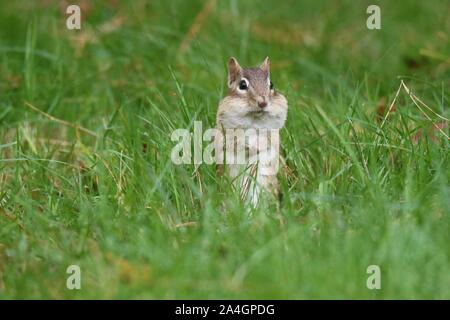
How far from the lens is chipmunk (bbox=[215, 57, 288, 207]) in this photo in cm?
441

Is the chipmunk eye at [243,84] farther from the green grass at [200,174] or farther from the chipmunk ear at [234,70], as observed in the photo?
the green grass at [200,174]

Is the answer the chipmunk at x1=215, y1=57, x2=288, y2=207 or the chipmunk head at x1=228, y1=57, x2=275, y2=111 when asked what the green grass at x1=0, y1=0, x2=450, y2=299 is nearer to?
the chipmunk at x1=215, y1=57, x2=288, y2=207

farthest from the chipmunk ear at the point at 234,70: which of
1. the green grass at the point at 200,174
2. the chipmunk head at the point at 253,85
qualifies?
the green grass at the point at 200,174

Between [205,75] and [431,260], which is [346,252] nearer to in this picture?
[431,260]

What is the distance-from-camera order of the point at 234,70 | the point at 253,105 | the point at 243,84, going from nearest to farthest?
the point at 253,105
the point at 243,84
the point at 234,70

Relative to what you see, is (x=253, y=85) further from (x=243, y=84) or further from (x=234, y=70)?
(x=234, y=70)

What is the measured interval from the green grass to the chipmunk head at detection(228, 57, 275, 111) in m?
0.35

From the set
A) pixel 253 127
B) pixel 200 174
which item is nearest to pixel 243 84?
pixel 253 127

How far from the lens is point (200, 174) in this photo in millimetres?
4562

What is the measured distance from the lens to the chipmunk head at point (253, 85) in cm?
438

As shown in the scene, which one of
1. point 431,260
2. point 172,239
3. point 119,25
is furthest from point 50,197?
point 119,25

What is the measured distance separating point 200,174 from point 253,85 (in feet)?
1.61

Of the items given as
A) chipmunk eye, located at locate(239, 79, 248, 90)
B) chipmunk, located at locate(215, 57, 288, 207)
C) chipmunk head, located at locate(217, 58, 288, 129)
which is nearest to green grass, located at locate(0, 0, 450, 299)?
chipmunk, located at locate(215, 57, 288, 207)

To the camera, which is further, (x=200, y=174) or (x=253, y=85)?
(x=200, y=174)
